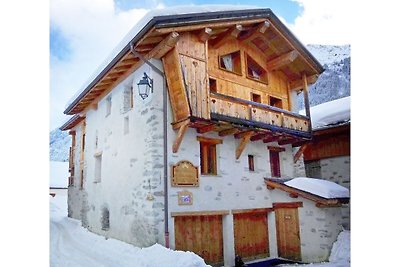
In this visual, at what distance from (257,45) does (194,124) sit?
6.81 ft

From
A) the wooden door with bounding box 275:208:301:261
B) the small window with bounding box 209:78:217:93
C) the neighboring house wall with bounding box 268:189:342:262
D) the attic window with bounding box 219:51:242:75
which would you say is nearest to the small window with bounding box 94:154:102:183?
the small window with bounding box 209:78:217:93

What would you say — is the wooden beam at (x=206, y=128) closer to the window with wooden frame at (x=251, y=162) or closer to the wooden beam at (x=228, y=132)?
the wooden beam at (x=228, y=132)

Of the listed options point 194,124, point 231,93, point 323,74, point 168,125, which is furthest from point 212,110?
point 323,74

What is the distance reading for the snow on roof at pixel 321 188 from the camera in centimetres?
436

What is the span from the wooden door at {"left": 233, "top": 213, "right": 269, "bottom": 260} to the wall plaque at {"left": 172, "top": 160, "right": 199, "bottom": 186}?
884mm

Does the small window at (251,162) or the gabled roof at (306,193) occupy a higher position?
the small window at (251,162)

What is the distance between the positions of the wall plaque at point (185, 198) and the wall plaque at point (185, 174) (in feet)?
0.35

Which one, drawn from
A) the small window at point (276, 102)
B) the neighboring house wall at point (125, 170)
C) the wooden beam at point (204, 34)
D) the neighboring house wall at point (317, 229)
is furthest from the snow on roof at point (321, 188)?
the wooden beam at point (204, 34)

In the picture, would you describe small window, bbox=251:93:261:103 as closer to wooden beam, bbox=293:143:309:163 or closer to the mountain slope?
the mountain slope

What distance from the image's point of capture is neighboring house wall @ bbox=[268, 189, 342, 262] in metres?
4.37

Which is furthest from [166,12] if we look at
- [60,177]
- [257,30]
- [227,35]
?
[60,177]

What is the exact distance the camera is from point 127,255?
3.51 m

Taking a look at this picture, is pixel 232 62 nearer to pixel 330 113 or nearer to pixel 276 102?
pixel 276 102

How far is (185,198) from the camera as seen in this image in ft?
→ 13.0
